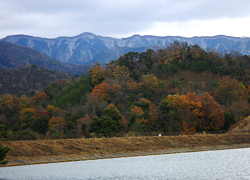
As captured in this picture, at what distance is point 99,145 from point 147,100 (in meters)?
55.9

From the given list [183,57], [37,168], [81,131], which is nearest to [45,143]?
[37,168]

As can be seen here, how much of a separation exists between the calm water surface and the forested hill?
17.1m

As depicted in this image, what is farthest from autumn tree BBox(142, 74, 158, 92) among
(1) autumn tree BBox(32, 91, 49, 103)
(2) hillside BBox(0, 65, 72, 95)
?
(2) hillside BBox(0, 65, 72, 95)

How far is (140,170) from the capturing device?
26234mm

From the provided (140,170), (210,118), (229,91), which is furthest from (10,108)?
(140,170)

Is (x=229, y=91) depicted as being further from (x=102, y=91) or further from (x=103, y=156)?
(x=103, y=156)

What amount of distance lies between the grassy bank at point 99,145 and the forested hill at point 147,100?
11268mm

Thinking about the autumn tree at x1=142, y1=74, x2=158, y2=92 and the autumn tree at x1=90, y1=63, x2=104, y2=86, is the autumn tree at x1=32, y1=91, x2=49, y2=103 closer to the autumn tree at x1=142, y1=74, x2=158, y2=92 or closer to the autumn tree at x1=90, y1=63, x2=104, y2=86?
the autumn tree at x1=90, y1=63, x2=104, y2=86

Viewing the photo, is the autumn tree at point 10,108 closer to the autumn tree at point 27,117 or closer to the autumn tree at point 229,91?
the autumn tree at point 27,117

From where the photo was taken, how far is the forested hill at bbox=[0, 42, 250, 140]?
6169 cm

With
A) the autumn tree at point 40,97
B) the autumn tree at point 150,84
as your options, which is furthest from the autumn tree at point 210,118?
the autumn tree at point 40,97

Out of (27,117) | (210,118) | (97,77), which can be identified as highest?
(97,77)

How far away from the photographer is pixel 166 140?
136ft

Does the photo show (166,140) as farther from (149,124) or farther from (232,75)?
(232,75)
